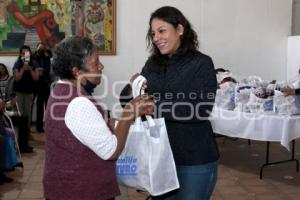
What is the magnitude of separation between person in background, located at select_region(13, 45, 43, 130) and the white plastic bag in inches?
180

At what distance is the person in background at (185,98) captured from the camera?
5.40 feet

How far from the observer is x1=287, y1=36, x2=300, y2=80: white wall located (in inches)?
304

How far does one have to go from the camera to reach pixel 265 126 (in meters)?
3.79

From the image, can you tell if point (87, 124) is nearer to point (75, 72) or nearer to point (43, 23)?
point (75, 72)

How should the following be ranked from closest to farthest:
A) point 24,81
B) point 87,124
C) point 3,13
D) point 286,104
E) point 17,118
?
point 87,124, point 286,104, point 17,118, point 24,81, point 3,13

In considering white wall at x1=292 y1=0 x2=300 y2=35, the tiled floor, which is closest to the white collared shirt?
the tiled floor

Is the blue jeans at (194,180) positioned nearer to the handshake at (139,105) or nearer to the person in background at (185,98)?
the person in background at (185,98)

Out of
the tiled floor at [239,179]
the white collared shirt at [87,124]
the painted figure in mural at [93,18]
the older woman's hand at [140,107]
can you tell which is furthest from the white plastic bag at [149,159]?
the painted figure in mural at [93,18]

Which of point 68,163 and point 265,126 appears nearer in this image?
point 68,163

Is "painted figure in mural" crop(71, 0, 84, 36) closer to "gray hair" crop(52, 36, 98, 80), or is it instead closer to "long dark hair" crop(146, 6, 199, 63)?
"long dark hair" crop(146, 6, 199, 63)

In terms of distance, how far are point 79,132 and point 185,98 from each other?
46 centimetres

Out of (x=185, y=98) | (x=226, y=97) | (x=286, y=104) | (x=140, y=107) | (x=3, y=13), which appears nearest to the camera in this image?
(x=140, y=107)

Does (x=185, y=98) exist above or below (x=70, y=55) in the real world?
below

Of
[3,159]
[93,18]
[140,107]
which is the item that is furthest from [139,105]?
[93,18]
